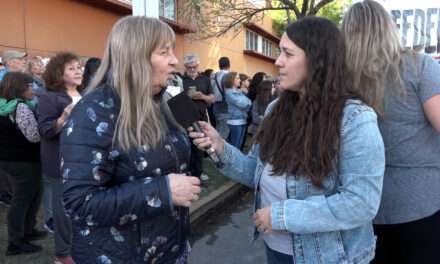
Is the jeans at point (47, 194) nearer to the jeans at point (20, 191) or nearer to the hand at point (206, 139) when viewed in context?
the jeans at point (20, 191)

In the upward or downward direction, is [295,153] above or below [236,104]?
above

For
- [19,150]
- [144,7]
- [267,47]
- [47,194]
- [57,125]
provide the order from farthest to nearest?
[267,47] < [47,194] < [19,150] < [144,7] < [57,125]

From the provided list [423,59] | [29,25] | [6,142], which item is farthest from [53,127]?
[29,25]

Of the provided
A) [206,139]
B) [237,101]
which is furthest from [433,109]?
[237,101]

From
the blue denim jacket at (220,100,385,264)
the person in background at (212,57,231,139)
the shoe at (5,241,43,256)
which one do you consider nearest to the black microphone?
the blue denim jacket at (220,100,385,264)

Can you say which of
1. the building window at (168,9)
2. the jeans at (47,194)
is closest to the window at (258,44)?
the building window at (168,9)

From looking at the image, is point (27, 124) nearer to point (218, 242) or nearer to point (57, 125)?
point (57, 125)

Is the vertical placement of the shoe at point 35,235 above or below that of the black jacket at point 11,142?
below

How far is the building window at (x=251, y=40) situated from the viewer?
805 inches

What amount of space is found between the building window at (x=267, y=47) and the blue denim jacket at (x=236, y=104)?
16.8 metres

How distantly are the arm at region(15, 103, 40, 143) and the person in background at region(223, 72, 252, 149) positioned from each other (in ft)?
13.2

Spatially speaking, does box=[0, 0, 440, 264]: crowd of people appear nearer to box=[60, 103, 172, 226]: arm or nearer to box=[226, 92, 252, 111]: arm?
box=[60, 103, 172, 226]: arm

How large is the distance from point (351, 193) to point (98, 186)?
101 centimetres

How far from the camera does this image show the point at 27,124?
357 cm
